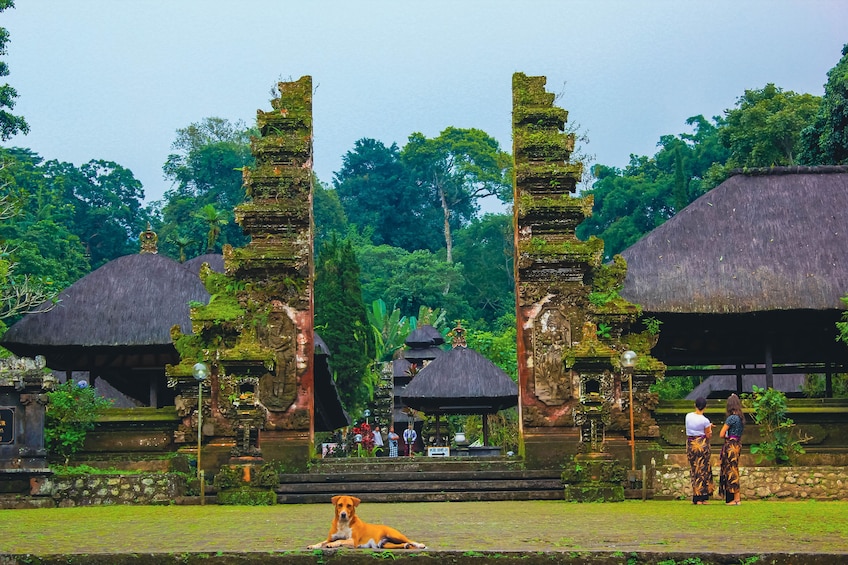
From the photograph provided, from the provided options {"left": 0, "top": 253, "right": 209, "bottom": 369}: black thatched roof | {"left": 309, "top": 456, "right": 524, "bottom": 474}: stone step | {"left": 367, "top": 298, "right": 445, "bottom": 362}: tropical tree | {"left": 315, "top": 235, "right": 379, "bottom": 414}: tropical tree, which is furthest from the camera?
{"left": 367, "top": 298, "right": 445, "bottom": 362}: tropical tree

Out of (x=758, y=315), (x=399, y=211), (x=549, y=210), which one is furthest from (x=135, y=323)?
(x=399, y=211)

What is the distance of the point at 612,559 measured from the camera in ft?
31.8

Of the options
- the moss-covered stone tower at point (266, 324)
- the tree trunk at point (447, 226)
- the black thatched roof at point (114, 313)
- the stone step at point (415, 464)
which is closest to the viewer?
the stone step at point (415, 464)

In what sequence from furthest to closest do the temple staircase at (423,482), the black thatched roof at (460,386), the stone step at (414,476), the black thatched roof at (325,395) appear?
the black thatched roof at (460,386) → the black thatched roof at (325,395) → the stone step at (414,476) → the temple staircase at (423,482)

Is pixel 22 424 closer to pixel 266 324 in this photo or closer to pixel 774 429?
pixel 266 324

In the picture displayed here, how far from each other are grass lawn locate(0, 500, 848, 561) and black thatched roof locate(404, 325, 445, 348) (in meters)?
28.3

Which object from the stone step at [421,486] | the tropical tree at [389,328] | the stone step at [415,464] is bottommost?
the stone step at [421,486]

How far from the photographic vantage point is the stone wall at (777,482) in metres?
17.7

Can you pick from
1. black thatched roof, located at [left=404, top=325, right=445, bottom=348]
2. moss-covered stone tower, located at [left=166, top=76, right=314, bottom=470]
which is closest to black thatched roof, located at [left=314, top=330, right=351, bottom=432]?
moss-covered stone tower, located at [left=166, top=76, right=314, bottom=470]

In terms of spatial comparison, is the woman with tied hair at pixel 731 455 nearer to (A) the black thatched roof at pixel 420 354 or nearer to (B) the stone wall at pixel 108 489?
(B) the stone wall at pixel 108 489

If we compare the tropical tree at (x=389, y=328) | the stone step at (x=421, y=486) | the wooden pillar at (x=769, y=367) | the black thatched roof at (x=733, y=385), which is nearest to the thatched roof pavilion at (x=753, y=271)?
the wooden pillar at (x=769, y=367)

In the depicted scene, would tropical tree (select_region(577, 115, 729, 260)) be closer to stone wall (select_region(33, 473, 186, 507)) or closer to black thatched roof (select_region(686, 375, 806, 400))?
black thatched roof (select_region(686, 375, 806, 400))

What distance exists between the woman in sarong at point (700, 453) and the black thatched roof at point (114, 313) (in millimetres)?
12150

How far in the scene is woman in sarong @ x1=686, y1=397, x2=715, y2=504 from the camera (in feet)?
52.9
